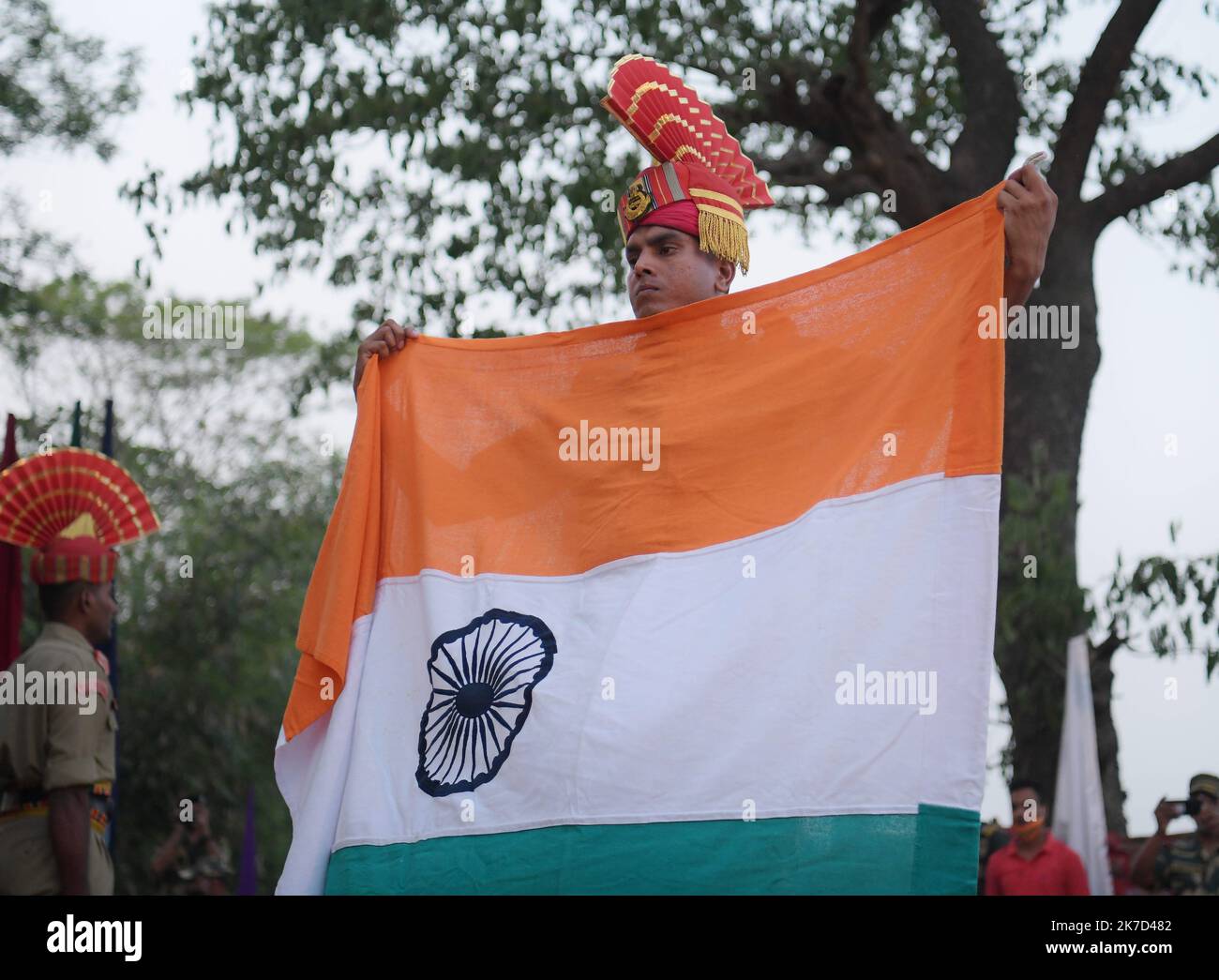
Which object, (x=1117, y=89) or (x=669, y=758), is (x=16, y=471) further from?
(x=1117, y=89)

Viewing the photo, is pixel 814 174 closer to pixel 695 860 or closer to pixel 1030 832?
pixel 1030 832

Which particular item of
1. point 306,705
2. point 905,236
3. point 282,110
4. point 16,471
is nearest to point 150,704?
point 282,110

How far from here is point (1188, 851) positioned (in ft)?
20.5

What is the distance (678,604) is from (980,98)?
21.4 ft

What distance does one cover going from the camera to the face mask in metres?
6.61

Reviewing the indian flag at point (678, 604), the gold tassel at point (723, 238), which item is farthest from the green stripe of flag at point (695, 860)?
the gold tassel at point (723, 238)

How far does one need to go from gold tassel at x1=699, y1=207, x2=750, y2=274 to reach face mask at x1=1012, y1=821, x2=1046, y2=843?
3638 mm

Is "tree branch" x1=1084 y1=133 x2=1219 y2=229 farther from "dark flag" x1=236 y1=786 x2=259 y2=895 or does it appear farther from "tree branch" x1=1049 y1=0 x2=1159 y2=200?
"dark flag" x1=236 y1=786 x2=259 y2=895

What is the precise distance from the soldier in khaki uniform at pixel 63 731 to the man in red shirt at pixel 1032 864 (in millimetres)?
3853

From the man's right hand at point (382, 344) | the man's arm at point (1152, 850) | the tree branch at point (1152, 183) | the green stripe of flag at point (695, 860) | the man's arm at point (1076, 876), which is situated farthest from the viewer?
the tree branch at point (1152, 183)

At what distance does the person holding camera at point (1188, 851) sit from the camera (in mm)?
6082

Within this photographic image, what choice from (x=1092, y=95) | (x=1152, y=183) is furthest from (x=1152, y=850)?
(x=1092, y=95)

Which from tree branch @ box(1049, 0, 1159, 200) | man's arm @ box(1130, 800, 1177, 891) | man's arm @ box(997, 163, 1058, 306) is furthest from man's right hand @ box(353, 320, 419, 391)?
tree branch @ box(1049, 0, 1159, 200)

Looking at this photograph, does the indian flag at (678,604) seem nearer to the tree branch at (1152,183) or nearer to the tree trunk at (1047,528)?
the tree trunk at (1047,528)
